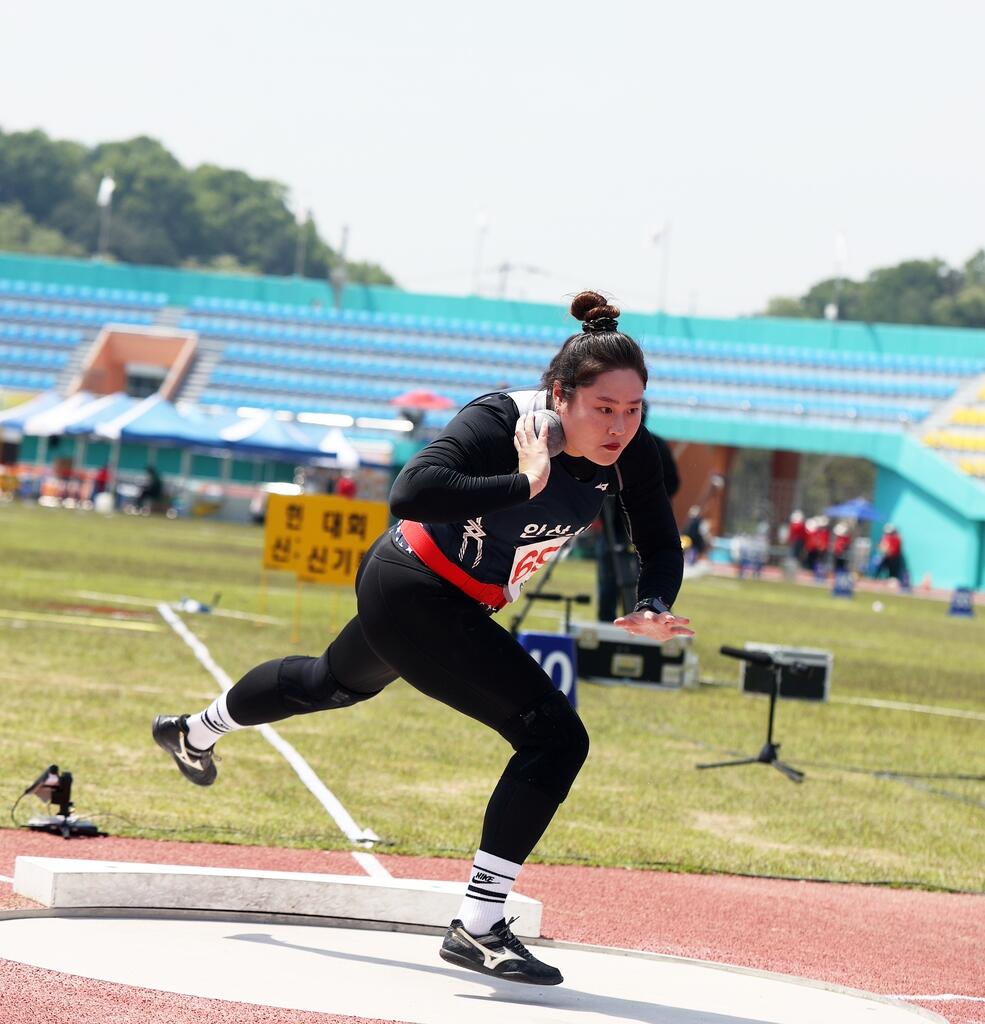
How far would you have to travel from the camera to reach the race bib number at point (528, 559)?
489 centimetres

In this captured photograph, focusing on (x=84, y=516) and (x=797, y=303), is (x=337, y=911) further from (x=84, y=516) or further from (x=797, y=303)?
(x=797, y=303)

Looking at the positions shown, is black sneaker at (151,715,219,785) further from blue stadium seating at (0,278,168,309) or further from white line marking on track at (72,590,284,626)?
blue stadium seating at (0,278,168,309)

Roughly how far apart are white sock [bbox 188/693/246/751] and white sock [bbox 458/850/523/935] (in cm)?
113

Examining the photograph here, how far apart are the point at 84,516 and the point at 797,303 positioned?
116m

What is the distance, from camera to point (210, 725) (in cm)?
566

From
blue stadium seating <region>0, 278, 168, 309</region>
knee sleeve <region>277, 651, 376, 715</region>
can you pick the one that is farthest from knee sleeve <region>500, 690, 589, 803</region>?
blue stadium seating <region>0, 278, 168, 309</region>

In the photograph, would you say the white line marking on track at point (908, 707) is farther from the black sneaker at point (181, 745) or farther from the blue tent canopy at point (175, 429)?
the blue tent canopy at point (175, 429)

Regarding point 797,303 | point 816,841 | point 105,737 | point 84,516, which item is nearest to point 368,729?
point 105,737

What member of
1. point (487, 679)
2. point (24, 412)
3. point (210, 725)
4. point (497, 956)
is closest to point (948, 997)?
point (497, 956)

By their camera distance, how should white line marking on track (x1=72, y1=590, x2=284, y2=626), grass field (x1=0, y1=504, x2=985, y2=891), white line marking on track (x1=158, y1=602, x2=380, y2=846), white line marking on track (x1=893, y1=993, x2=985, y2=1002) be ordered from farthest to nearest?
white line marking on track (x1=72, y1=590, x2=284, y2=626) < grass field (x1=0, y1=504, x2=985, y2=891) < white line marking on track (x1=158, y1=602, x2=380, y2=846) < white line marking on track (x1=893, y1=993, x2=985, y2=1002)

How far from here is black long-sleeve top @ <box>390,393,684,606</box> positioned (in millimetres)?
4547

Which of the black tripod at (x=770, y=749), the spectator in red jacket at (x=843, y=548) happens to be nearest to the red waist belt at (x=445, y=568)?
the black tripod at (x=770, y=749)

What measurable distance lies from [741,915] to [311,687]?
2049 millimetres

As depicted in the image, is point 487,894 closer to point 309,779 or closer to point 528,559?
point 528,559
